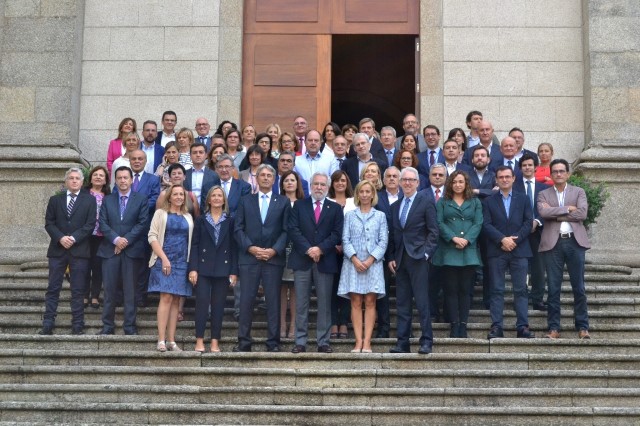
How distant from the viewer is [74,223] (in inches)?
498

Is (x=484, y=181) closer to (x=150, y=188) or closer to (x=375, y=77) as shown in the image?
(x=150, y=188)

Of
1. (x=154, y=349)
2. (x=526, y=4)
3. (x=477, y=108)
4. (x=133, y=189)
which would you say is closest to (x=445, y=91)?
(x=477, y=108)

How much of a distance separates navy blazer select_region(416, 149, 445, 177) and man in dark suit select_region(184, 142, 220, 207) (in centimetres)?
244

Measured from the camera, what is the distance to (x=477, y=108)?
56.2 feet

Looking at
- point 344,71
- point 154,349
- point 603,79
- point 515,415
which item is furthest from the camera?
point 344,71

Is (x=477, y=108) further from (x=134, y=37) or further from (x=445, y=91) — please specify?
(x=134, y=37)

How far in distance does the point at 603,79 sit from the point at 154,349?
326 inches

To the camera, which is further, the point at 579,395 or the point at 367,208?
the point at 367,208

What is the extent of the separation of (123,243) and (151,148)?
8.30 ft

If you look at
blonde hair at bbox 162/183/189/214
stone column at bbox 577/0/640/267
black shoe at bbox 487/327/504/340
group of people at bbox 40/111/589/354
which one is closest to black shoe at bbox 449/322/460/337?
group of people at bbox 40/111/589/354

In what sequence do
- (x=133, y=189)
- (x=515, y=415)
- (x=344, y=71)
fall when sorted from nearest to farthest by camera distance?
1. (x=515, y=415)
2. (x=133, y=189)
3. (x=344, y=71)

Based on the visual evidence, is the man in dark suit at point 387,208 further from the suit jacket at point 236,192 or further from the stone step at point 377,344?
the suit jacket at point 236,192

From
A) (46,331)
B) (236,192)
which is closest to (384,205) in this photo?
(236,192)

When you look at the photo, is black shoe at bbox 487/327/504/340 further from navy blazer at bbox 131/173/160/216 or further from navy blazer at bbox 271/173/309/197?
navy blazer at bbox 131/173/160/216
